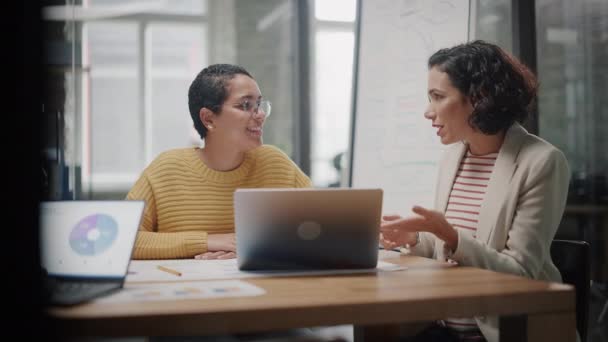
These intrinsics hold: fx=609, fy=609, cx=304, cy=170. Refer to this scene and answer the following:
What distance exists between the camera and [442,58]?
6.09 ft

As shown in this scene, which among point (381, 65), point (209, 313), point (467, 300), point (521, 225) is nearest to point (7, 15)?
point (209, 313)

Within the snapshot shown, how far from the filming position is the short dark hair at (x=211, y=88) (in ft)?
7.11

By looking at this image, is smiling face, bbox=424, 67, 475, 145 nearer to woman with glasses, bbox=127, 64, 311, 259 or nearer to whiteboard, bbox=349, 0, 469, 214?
woman with glasses, bbox=127, 64, 311, 259

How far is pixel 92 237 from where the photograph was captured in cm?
120

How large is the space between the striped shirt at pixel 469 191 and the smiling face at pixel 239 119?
0.69m

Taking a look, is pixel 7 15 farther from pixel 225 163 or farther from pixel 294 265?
pixel 225 163

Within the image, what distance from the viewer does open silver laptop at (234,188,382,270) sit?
1.30 metres

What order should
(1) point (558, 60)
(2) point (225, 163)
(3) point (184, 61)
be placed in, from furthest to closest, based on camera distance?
(3) point (184, 61) → (1) point (558, 60) → (2) point (225, 163)

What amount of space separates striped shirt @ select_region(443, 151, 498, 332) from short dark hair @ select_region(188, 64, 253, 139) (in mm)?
851

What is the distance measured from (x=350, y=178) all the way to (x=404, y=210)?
0.58 meters

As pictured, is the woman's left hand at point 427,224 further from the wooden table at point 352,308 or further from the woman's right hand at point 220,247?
the woman's right hand at point 220,247

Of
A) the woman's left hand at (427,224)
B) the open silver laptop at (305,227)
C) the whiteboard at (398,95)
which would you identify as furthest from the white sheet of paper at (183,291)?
the whiteboard at (398,95)

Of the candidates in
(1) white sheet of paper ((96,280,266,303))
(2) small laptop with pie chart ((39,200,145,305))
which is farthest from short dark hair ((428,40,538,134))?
(2) small laptop with pie chart ((39,200,145,305))

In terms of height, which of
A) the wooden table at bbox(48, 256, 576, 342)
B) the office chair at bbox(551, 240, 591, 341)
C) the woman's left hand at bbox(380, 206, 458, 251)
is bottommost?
the office chair at bbox(551, 240, 591, 341)
